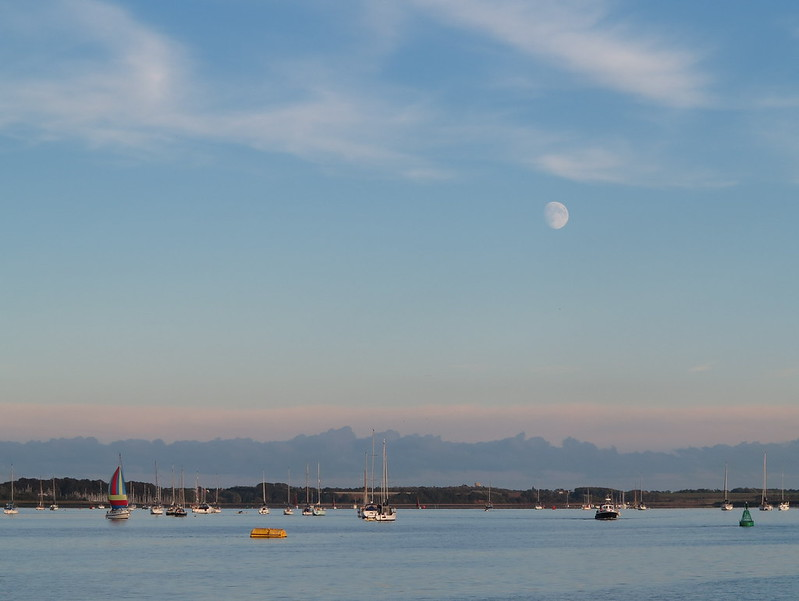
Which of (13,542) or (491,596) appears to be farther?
(13,542)

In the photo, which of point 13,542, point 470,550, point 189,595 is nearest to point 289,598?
point 189,595

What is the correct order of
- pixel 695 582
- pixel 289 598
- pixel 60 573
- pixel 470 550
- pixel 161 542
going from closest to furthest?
pixel 289 598 → pixel 695 582 → pixel 60 573 → pixel 470 550 → pixel 161 542

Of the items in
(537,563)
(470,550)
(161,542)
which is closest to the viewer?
(537,563)

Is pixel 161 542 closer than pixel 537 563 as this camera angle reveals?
No

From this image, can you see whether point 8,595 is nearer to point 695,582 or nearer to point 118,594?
point 118,594

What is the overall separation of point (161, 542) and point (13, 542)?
26.4m

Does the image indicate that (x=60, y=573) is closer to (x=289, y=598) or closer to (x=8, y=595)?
(x=8, y=595)

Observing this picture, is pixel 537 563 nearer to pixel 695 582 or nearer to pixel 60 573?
pixel 695 582

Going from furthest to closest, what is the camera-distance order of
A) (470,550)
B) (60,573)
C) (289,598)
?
A: 1. (470,550)
2. (60,573)
3. (289,598)

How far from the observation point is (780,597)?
300 ft

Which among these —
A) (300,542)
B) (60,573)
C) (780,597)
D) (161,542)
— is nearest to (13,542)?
(161,542)

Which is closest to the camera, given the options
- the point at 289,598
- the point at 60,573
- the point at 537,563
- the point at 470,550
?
the point at 289,598

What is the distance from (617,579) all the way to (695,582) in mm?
7413

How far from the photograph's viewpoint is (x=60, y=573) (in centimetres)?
11762
